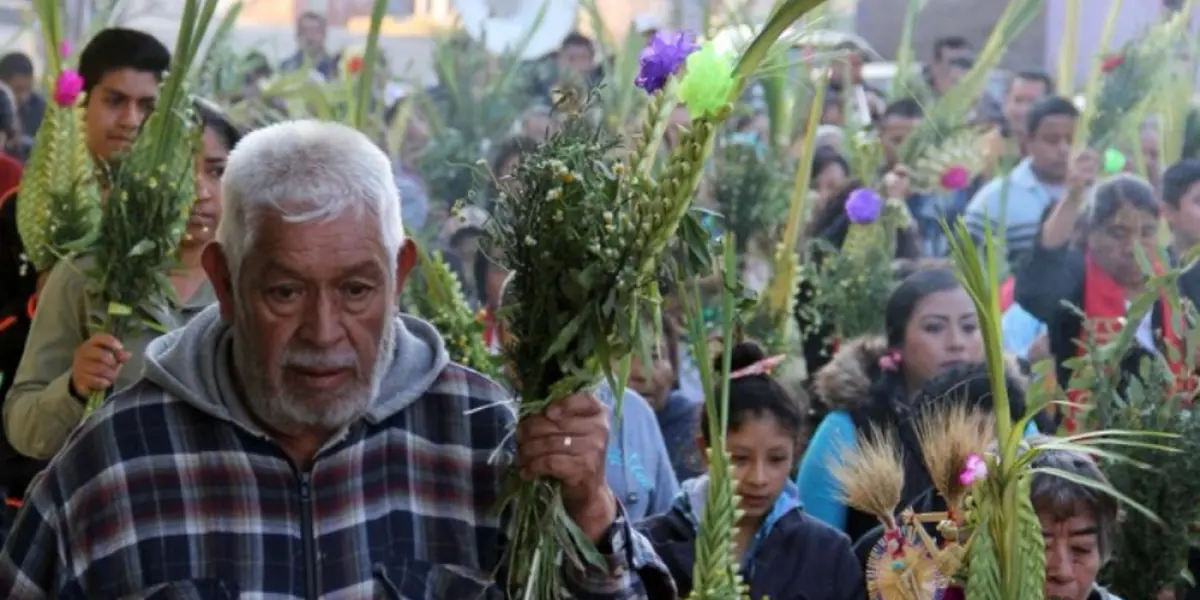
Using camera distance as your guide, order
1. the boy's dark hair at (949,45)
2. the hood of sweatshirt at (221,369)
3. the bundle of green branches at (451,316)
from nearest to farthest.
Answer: the hood of sweatshirt at (221,369) < the bundle of green branches at (451,316) < the boy's dark hair at (949,45)

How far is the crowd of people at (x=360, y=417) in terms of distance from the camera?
3188mm

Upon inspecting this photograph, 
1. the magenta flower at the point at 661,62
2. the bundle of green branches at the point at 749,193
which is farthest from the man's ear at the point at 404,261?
the bundle of green branches at the point at 749,193

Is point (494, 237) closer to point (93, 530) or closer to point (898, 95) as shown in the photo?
point (93, 530)

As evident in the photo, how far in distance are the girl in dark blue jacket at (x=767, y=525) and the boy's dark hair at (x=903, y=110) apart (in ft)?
15.9

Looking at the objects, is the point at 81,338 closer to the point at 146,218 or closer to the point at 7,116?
the point at 146,218

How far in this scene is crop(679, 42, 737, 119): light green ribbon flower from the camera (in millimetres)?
3176

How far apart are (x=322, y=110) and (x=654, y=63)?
15.2 feet

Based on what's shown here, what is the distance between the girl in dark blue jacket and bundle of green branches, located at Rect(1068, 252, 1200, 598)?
58 centimetres

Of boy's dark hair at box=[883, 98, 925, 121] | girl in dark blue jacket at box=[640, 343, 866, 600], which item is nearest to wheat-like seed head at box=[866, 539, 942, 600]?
girl in dark blue jacket at box=[640, 343, 866, 600]

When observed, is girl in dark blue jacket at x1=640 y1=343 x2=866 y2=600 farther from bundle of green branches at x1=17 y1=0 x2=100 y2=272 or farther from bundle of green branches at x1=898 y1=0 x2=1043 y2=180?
bundle of green branches at x1=898 y1=0 x2=1043 y2=180

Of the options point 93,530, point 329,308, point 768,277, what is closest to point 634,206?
point 329,308

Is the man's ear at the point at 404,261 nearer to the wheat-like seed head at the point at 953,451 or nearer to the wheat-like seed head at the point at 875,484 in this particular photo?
the wheat-like seed head at the point at 953,451

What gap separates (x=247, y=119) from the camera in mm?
8602

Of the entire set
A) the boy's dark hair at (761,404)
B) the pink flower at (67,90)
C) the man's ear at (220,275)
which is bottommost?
the boy's dark hair at (761,404)
